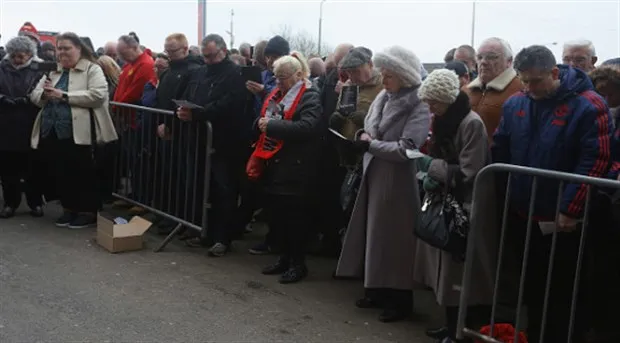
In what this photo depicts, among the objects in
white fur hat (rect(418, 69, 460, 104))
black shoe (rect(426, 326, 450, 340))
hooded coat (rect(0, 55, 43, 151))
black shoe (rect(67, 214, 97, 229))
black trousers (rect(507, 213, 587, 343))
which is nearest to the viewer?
black trousers (rect(507, 213, 587, 343))

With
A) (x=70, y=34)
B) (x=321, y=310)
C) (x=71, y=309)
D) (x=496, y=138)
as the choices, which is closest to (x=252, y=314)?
(x=321, y=310)

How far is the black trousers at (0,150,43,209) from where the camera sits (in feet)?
24.9

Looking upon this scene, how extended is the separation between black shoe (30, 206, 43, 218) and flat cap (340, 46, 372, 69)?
14.4 ft

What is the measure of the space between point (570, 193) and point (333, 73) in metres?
3.08

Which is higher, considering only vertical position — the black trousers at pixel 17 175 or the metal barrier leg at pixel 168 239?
the black trousers at pixel 17 175

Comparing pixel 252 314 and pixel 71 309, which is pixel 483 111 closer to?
pixel 252 314

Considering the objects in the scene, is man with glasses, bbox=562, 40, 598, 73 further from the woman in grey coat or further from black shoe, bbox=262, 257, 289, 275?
black shoe, bbox=262, 257, 289, 275

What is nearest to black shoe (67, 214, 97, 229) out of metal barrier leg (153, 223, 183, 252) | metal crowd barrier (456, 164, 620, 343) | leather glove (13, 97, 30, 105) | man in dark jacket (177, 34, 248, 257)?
metal barrier leg (153, 223, 183, 252)

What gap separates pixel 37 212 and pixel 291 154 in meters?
3.78

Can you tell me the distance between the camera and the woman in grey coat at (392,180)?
463cm

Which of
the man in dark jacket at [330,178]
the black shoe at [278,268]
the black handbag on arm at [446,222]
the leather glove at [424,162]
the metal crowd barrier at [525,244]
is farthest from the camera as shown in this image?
the black shoe at [278,268]

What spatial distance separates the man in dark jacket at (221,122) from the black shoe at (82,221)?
5.24ft

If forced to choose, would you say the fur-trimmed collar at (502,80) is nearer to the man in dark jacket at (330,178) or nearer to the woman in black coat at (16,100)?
the man in dark jacket at (330,178)

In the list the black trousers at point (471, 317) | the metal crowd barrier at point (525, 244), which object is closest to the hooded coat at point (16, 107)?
the black trousers at point (471, 317)
